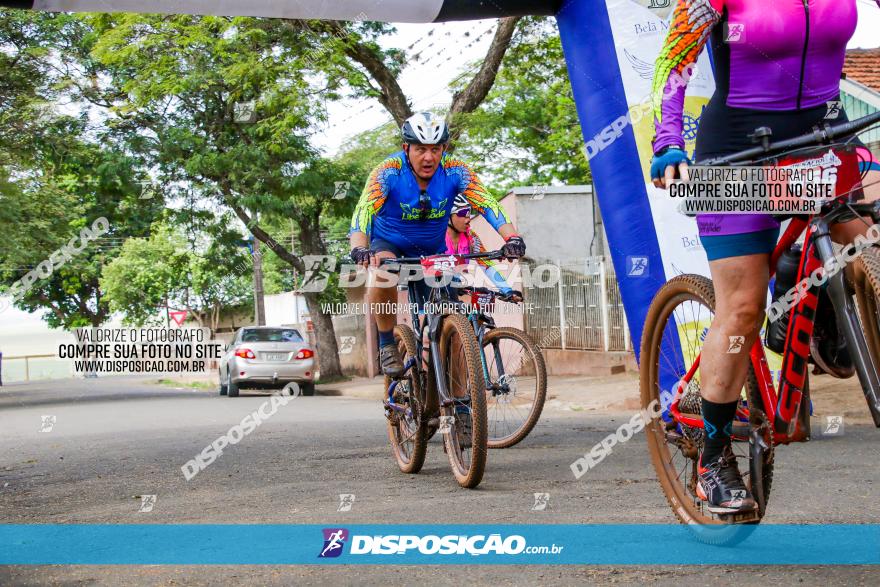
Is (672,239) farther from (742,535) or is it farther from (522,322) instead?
(522,322)

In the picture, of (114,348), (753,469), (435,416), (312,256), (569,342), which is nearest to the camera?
(753,469)

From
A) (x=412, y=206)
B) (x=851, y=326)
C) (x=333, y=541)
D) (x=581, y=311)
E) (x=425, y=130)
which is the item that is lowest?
(x=333, y=541)

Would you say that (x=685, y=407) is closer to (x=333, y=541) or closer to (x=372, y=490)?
(x=333, y=541)

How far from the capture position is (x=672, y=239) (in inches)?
320

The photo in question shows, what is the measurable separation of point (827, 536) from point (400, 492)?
246 cm

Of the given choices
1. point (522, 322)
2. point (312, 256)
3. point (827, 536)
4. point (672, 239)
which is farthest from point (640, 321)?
point (312, 256)

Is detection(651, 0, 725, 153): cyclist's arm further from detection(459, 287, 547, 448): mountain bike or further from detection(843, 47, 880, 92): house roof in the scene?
detection(843, 47, 880, 92): house roof

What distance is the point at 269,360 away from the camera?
23453mm

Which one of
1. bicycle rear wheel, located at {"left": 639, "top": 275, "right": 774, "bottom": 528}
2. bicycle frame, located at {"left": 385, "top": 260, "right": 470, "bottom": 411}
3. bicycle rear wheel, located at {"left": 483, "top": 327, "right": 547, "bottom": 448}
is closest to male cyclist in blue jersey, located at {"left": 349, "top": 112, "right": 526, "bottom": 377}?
bicycle frame, located at {"left": 385, "top": 260, "right": 470, "bottom": 411}

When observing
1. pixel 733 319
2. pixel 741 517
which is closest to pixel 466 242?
pixel 733 319

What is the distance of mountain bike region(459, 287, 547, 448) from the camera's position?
27.2ft

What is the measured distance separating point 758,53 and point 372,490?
3.37 m

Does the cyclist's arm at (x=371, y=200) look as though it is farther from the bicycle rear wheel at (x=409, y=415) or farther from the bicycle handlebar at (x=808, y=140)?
the bicycle handlebar at (x=808, y=140)

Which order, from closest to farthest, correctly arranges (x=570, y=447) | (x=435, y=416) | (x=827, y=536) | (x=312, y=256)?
(x=827, y=536)
(x=435, y=416)
(x=570, y=447)
(x=312, y=256)
